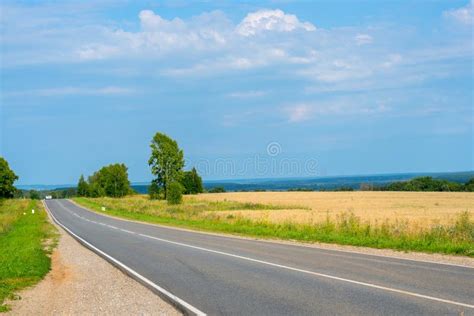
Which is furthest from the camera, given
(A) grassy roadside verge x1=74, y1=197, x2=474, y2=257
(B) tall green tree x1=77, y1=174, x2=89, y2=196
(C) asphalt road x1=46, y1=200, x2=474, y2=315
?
Answer: (B) tall green tree x1=77, y1=174, x2=89, y2=196

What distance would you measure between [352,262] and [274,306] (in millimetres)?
6107

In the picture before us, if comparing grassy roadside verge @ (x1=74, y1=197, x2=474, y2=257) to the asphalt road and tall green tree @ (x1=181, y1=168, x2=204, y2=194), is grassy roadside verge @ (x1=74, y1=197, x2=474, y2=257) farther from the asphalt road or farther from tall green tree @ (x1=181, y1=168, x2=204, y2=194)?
tall green tree @ (x1=181, y1=168, x2=204, y2=194)

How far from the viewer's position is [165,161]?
9162cm

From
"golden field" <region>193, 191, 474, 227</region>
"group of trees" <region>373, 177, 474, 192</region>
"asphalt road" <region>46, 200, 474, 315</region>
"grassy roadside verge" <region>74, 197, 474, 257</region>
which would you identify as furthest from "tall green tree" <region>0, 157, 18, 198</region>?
"asphalt road" <region>46, 200, 474, 315</region>

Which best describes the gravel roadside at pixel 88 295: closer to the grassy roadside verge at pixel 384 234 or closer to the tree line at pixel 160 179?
the grassy roadside verge at pixel 384 234

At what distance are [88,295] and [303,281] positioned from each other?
4.32m

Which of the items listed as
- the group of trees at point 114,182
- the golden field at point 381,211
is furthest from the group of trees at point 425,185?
the group of trees at point 114,182

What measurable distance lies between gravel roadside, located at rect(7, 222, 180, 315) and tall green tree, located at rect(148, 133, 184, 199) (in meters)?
75.0

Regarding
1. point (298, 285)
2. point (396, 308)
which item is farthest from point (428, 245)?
point (396, 308)

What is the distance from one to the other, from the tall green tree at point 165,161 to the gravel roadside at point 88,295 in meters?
75.0

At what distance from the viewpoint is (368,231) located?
22.5 m

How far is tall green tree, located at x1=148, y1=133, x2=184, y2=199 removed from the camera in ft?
300

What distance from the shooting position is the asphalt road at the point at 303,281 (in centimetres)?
908

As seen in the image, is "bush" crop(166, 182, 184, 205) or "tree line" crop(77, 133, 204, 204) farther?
"tree line" crop(77, 133, 204, 204)
